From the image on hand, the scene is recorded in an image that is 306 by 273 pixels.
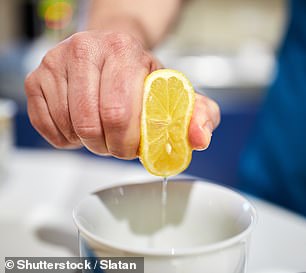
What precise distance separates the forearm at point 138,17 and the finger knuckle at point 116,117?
0.94 ft

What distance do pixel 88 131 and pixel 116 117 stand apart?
1.3 inches

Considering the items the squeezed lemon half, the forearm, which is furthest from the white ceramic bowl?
the forearm

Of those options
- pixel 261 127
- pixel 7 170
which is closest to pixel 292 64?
pixel 261 127

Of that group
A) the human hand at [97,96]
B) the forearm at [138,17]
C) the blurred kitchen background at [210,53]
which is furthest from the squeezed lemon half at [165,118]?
the blurred kitchen background at [210,53]

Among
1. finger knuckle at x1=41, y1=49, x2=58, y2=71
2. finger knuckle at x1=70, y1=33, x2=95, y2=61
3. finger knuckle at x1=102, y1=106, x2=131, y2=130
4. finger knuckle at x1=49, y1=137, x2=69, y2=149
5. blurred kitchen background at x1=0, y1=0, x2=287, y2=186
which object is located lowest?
blurred kitchen background at x1=0, y1=0, x2=287, y2=186

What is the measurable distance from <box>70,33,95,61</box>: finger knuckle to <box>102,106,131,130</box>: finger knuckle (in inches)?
2.6

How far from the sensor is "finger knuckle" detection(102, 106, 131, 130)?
1.31ft

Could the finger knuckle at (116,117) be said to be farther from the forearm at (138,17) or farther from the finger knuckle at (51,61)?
the forearm at (138,17)

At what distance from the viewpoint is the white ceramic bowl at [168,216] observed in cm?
42

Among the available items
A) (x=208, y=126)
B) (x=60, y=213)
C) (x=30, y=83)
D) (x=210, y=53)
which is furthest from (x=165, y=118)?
(x=210, y=53)

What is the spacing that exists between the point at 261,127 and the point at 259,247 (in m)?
0.42

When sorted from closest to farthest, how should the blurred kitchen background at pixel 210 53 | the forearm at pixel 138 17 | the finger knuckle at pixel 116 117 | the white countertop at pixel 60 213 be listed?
the finger knuckle at pixel 116 117, the white countertop at pixel 60 213, the forearm at pixel 138 17, the blurred kitchen background at pixel 210 53

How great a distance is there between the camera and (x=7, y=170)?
0.80 meters

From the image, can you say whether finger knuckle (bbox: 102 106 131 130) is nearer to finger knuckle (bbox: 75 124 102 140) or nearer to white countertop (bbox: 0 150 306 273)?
finger knuckle (bbox: 75 124 102 140)
